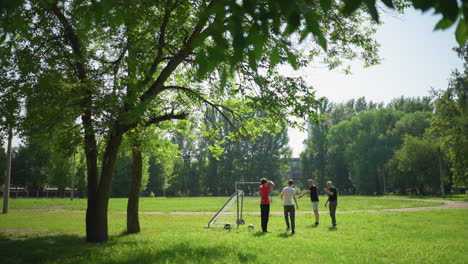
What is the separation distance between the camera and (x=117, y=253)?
28.0 ft

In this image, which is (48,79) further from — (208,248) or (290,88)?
(290,88)

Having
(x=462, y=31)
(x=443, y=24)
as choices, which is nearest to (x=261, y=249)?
(x=462, y=31)

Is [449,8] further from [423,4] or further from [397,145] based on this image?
[397,145]

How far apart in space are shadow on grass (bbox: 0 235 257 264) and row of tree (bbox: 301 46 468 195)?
26619 millimetres

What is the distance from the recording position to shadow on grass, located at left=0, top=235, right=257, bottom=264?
7.75 meters

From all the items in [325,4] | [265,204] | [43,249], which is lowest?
[43,249]

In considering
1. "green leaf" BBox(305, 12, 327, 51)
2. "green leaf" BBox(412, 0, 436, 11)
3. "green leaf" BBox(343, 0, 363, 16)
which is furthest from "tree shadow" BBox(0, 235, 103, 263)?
"green leaf" BBox(412, 0, 436, 11)

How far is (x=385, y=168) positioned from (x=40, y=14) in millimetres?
64929

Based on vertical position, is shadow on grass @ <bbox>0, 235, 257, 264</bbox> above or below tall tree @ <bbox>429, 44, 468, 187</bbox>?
below

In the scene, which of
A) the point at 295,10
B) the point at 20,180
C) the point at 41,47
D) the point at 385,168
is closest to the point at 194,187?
the point at 20,180

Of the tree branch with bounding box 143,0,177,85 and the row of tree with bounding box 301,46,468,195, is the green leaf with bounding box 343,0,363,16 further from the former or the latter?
the row of tree with bounding box 301,46,468,195

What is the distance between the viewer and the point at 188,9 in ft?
37.8

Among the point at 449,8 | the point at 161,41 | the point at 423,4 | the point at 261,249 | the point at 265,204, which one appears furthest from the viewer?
the point at 265,204

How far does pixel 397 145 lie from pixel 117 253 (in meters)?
65.4
